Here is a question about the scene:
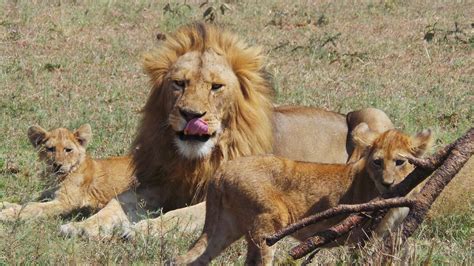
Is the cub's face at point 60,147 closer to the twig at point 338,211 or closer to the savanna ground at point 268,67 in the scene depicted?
the savanna ground at point 268,67

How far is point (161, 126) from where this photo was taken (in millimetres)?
6078

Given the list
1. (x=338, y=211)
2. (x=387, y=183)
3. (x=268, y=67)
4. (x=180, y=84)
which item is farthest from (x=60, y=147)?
(x=268, y=67)

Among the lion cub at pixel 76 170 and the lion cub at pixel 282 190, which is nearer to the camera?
the lion cub at pixel 282 190

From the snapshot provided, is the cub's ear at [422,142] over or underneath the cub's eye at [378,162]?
over

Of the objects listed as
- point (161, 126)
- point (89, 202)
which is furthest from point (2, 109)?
point (161, 126)

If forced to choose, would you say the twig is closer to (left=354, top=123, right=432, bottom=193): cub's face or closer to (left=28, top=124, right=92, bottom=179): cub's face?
(left=354, top=123, right=432, bottom=193): cub's face

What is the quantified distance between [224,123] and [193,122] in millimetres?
348

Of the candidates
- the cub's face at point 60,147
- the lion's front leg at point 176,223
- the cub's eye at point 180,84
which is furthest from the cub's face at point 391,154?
the cub's face at point 60,147

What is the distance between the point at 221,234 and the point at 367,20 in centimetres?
929

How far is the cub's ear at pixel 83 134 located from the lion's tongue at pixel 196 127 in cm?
130

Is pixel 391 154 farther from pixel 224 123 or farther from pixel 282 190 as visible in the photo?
pixel 224 123

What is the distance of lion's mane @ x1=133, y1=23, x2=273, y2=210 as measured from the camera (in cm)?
596

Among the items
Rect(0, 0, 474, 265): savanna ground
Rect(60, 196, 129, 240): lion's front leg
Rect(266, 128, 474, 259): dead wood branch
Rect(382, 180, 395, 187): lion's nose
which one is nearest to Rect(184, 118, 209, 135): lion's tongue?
Rect(60, 196, 129, 240): lion's front leg

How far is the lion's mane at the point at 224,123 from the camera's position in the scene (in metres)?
5.96
